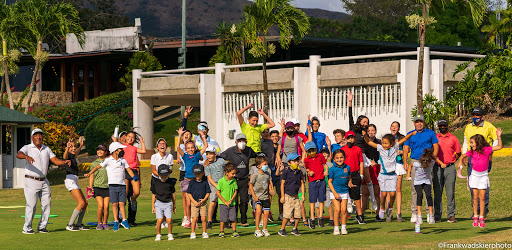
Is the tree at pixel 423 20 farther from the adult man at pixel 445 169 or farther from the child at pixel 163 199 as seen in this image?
the child at pixel 163 199

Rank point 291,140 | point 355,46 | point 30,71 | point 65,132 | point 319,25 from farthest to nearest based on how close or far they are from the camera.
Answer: point 319,25 < point 30,71 < point 355,46 < point 65,132 < point 291,140

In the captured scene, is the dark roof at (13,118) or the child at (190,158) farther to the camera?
the dark roof at (13,118)

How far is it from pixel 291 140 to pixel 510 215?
5.22 m

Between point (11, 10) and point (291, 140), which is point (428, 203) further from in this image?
point (11, 10)

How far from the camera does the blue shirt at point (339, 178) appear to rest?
47.2ft

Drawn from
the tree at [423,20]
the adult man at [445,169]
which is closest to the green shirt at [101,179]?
the adult man at [445,169]

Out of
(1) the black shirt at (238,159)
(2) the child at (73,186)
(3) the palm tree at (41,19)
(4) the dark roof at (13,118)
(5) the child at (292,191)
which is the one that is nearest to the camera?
(5) the child at (292,191)

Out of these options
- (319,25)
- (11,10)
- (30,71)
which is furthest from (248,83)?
(319,25)

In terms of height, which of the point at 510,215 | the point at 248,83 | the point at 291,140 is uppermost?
the point at 248,83

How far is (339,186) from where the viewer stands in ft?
47.2

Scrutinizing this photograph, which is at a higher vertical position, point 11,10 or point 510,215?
point 11,10

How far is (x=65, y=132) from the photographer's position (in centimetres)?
3653

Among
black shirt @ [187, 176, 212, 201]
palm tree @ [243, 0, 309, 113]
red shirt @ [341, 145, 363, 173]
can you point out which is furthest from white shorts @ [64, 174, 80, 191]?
palm tree @ [243, 0, 309, 113]

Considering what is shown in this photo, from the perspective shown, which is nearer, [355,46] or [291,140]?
[291,140]
